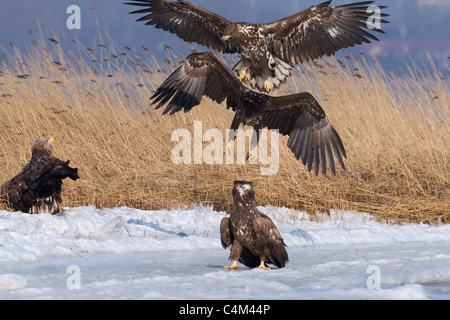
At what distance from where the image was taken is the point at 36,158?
6.65 m

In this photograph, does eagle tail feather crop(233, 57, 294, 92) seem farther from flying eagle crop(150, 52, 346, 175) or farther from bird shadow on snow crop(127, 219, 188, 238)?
bird shadow on snow crop(127, 219, 188, 238)

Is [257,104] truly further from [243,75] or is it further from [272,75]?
[272,75]

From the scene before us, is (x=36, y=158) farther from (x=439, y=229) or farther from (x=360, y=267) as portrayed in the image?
(x=439, y=229)

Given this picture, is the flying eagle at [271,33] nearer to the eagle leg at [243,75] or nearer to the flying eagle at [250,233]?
the eagle leg at [243,75]

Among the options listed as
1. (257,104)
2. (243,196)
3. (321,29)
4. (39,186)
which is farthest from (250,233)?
(321,29)

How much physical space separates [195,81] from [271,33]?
3.97 feet

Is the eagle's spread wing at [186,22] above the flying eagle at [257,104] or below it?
above

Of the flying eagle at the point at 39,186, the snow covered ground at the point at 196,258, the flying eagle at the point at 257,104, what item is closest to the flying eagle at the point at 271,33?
the flying eagle at the point at 257,104

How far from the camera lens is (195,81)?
6.56m

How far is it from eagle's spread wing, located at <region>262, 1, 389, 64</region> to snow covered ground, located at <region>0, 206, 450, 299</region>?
1.94 m

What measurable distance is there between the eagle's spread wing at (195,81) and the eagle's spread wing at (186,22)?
866 millimetres

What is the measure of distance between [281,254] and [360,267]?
24.0 inches

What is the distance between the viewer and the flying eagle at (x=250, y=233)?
4.62 m

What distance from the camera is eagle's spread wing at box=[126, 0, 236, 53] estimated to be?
7.29 meters
